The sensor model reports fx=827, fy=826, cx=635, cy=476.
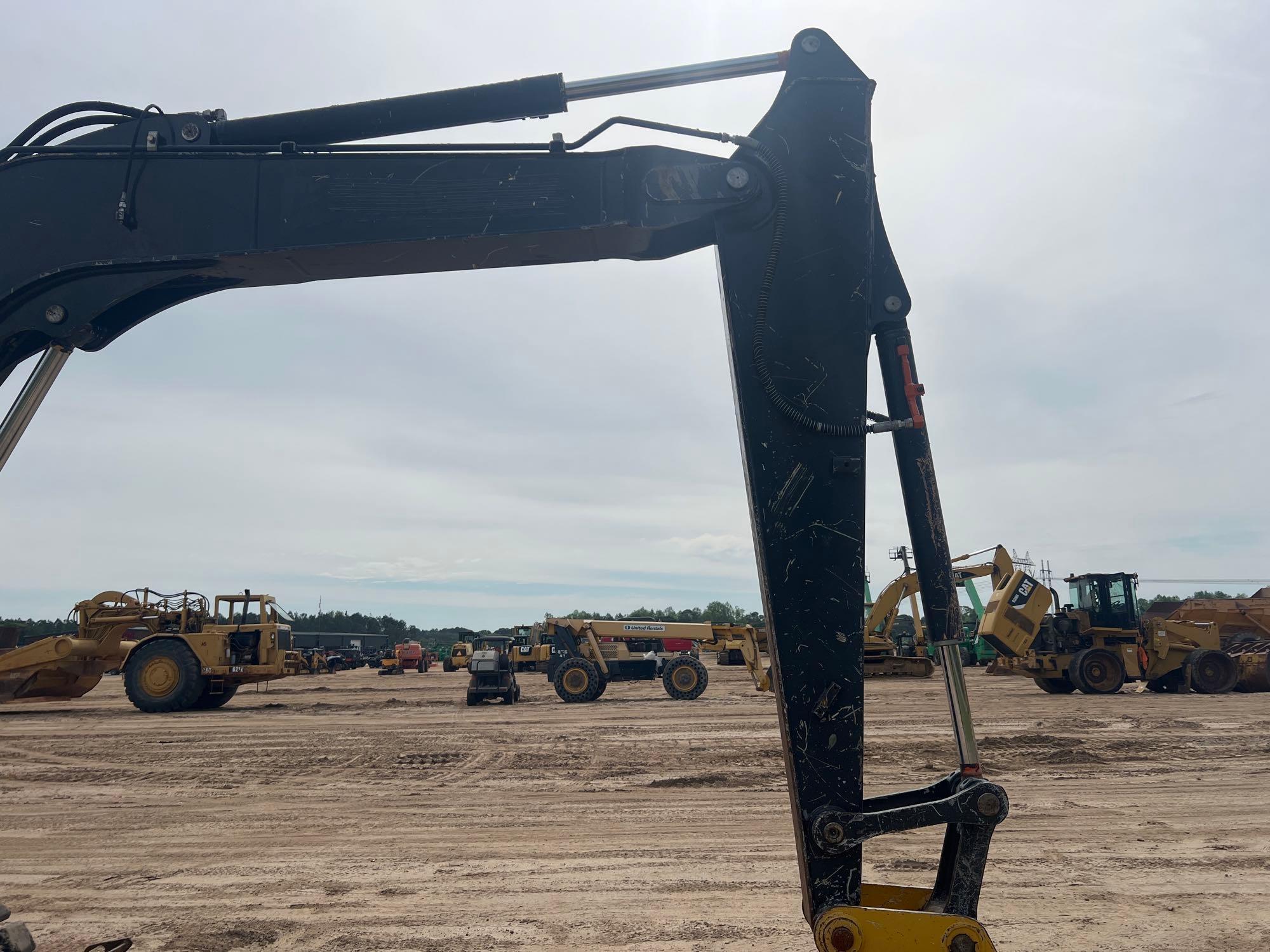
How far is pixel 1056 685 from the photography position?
21.7 meters

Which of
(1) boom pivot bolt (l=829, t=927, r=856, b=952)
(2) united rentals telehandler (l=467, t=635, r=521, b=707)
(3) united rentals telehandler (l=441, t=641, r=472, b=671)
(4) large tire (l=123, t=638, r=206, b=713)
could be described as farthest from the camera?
(3) united rentals telehandler (l=441, t=641, r=472, b=671)

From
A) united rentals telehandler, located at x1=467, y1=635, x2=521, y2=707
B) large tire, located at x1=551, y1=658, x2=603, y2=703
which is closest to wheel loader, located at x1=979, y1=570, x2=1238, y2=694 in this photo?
large tire, located at x1=551, y1=658, x2=603, y2=703

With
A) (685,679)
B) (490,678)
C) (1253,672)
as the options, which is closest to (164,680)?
(490,678)

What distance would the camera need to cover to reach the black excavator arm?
3.04 metres

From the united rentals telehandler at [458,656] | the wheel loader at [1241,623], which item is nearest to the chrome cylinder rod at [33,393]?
the wheel loader at [1241,623]

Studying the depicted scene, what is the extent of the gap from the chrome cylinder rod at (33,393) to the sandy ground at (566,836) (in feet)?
10.1

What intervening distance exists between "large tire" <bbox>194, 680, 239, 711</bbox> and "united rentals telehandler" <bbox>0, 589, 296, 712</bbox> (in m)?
0.02

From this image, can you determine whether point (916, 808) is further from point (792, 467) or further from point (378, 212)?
point (378, 212)

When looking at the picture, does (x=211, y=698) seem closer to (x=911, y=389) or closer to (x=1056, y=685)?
(x=911, y=389)

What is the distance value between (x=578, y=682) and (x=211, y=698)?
8.63 metres

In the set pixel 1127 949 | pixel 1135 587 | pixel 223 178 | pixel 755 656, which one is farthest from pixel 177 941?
pixel 1135 587

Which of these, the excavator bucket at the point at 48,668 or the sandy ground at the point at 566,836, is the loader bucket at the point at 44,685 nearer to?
the excavator bucket at the point at 48,668

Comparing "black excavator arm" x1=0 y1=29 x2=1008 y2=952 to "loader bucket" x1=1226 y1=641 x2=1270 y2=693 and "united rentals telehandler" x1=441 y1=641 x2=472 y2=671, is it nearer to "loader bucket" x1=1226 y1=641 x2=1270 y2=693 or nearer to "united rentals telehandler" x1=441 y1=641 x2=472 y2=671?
"loader bucket" x1=1226 y1=641 x2=1270 y2=693

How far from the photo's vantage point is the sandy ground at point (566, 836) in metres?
4.95
